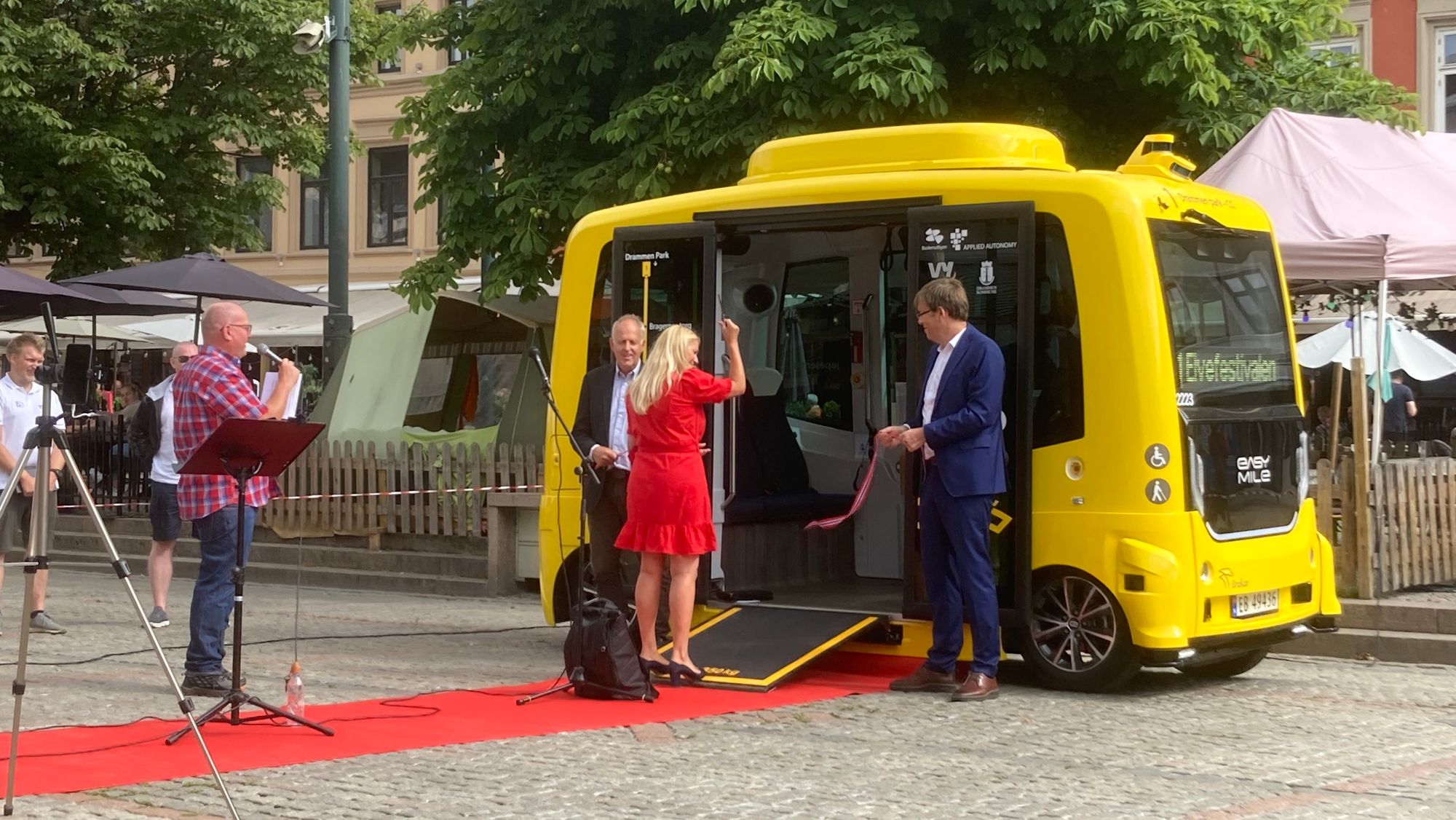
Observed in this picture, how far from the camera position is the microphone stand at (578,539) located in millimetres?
9109

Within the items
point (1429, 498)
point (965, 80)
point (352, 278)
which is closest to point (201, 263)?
point (965, 80)

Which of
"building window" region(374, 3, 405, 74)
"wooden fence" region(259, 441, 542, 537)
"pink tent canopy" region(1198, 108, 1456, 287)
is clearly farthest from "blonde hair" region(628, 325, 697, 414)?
"building window" region(374, 3, 405, 74)

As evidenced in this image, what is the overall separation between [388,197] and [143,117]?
1251 centimetres

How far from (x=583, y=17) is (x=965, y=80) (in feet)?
11.3

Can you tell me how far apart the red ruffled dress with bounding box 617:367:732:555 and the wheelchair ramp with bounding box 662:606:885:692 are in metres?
0.68

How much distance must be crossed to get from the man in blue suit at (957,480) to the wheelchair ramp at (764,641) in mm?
598

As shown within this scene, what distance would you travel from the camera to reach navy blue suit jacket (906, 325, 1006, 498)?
361 inches

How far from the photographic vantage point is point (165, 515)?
12.3m

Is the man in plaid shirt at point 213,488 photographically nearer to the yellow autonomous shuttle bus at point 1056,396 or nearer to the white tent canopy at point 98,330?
the yellow autonomous shuttle bus at point 1056,396

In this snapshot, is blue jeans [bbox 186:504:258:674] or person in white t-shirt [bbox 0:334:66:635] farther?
person in white t-shirt [bbox 0:334:66:635]

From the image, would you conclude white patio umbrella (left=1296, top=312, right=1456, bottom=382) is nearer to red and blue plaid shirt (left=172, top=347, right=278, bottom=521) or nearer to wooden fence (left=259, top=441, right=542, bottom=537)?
wooden fence (left=259, top=441, right=542, bottom=537)

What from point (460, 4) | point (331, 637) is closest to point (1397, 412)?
point (460, 4)

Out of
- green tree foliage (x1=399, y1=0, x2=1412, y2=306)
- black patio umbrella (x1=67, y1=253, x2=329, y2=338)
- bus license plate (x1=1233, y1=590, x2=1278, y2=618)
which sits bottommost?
bus license plate (x1=1233, y1=590, x2=1278, y2=618)

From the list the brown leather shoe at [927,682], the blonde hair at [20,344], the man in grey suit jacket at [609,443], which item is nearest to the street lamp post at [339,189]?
the blonde hair at [20,344]
